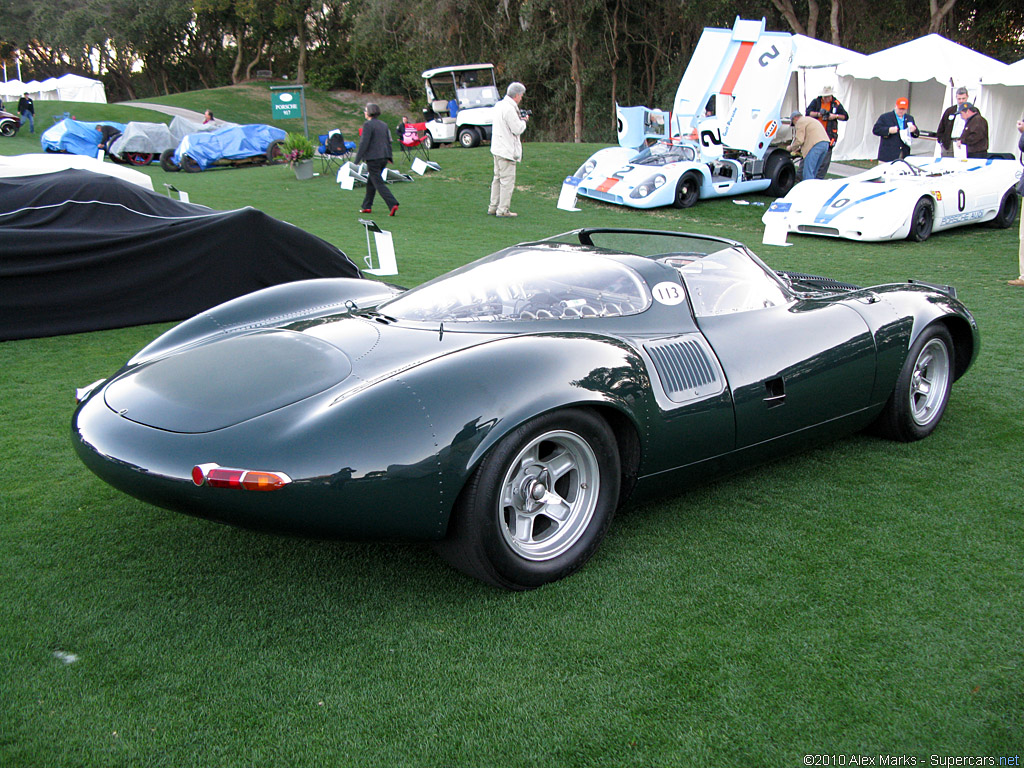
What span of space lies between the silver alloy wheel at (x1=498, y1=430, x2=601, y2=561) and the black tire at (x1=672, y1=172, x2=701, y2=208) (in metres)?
11.3

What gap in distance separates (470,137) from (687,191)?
12.7 meters

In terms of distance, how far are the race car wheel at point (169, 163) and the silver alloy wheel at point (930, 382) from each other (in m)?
21.2

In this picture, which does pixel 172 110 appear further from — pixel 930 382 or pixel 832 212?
pixel 930 382

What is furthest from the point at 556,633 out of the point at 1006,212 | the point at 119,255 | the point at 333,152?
the point at 333,152

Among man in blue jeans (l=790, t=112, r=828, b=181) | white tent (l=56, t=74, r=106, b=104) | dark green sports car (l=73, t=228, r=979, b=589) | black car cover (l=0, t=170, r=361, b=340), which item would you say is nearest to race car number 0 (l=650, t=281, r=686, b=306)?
dark green sports car (l=73, t=228, r=979, b=589)

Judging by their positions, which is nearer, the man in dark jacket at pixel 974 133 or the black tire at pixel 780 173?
the man in dark jacket at pixel 974 133

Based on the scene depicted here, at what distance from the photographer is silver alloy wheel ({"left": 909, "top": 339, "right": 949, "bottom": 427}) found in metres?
4.10

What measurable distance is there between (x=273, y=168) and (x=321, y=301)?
17.7 meters

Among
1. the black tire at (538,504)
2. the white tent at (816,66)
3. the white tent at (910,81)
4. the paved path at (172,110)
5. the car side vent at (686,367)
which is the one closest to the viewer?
the black tire at (538,504)

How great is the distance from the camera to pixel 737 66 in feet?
45.6

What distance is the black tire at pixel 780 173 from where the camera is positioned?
14.6m

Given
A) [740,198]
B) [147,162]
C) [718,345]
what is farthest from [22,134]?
[718,345]

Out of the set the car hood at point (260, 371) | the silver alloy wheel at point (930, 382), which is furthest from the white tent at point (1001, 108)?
the car hood at point (260, 371)

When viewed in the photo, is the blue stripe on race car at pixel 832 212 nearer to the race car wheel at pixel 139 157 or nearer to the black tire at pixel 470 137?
the black tire at pixel 470 137
